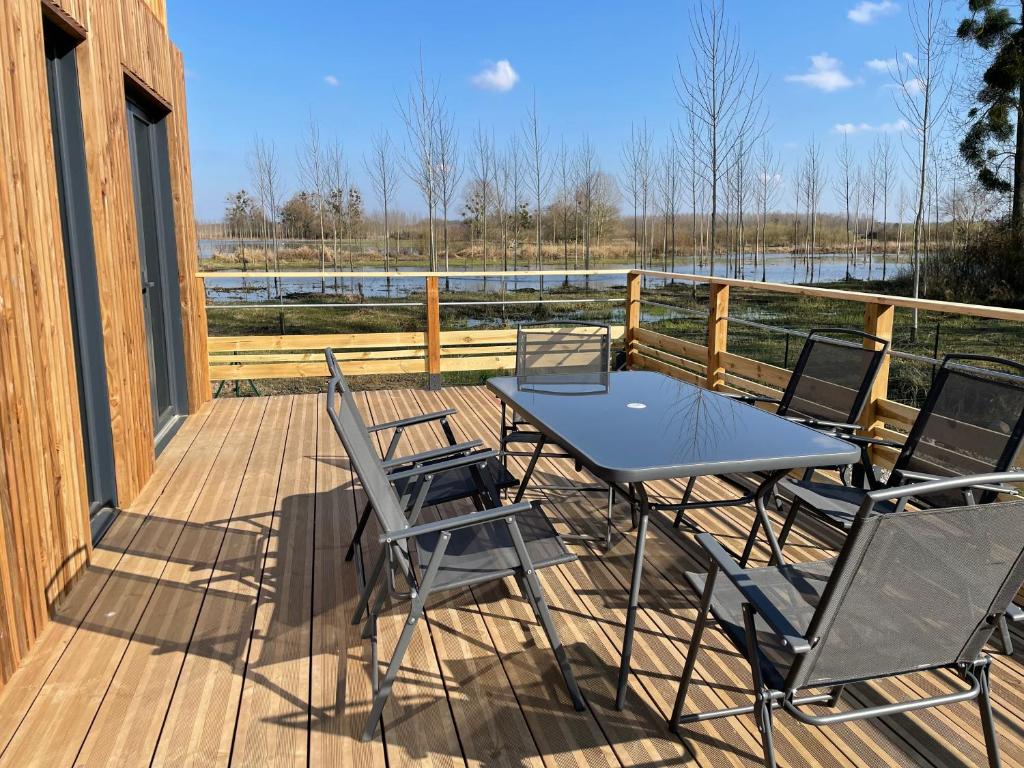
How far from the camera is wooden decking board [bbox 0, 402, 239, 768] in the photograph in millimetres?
1850

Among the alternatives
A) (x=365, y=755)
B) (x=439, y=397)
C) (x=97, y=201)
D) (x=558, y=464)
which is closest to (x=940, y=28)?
(x=439, y=397)

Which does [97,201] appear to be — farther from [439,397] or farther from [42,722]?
[439,397]

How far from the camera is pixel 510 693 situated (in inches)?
81.3

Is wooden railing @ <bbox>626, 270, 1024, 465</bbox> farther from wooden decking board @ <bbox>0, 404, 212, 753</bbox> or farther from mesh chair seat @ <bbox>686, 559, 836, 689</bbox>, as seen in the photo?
wooden decking board @ <bbox>0, 404, 212, 753</bbox>

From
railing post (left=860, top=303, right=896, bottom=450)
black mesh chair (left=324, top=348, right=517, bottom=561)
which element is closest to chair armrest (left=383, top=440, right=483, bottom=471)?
black mesh chair (left=324, top=348, right=517, bottom=561)

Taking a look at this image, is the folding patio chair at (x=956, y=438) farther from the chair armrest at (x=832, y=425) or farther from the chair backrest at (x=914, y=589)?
the chair backrest at (x=914, y=589)

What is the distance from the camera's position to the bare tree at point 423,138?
14.2 metres

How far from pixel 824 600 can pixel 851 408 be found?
1753 millimetres

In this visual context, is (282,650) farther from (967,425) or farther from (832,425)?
(967,425)

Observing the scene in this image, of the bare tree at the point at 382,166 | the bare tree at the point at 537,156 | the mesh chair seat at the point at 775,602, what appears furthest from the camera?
the bare tree at the point at 382,166

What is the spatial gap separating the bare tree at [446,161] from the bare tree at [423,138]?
0.09 m

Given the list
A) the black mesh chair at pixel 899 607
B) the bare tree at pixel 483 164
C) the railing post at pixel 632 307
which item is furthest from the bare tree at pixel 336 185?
the black mesh chair at pixel 899 607

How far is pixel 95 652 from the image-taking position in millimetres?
2291

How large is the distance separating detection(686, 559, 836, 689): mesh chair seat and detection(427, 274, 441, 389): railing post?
4787 mm
